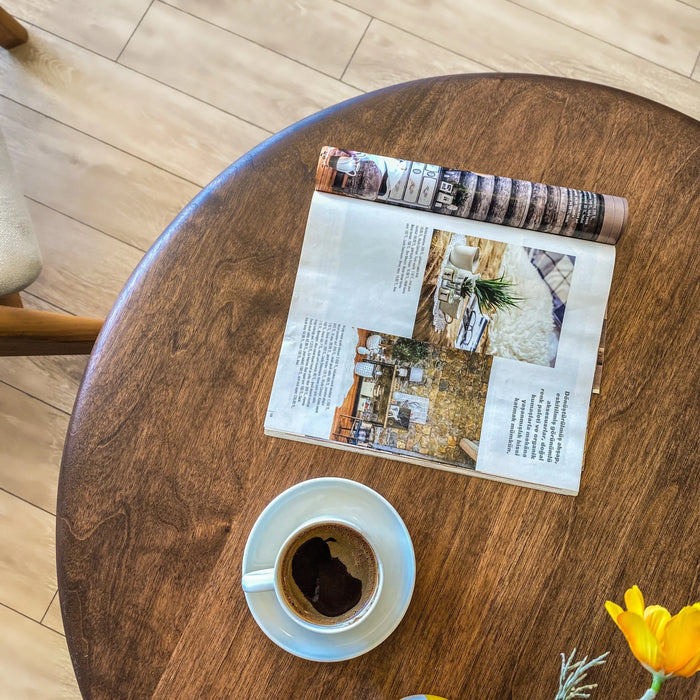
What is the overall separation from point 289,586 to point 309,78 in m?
0.98

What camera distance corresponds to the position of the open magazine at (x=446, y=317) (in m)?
0.66

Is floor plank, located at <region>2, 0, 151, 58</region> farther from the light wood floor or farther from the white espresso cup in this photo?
the white espresso cup

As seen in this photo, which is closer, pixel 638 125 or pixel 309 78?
pixel 638 125

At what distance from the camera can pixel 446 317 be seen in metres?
0.68

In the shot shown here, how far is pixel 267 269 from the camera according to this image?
2.20 ft

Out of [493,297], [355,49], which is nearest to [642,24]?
[355,49]

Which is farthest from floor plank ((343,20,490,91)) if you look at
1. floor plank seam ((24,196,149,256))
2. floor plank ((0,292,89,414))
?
floor plank ((0,292,89,414))

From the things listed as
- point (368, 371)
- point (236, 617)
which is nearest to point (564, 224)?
point (368, 371)

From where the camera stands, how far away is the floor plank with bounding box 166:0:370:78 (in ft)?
4.04

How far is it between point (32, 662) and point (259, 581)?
747 mm

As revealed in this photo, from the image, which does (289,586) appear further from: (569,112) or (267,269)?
(569,112)

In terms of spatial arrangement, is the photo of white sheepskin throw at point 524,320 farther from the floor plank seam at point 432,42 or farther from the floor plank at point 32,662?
the floor plank at point 32,662

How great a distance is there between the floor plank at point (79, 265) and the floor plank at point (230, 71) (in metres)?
0.33

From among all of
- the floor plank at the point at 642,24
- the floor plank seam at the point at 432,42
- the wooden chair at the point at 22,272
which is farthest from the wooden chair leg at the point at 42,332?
the floor plank at the point at 642,24
